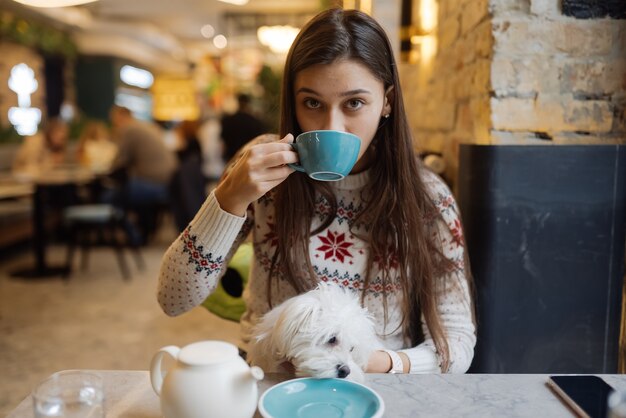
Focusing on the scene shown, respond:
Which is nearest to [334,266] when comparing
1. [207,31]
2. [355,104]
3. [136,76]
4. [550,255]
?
[355,104]

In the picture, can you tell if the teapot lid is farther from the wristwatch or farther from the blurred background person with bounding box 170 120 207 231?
the blurred background person with bounding box 170 120 207 231

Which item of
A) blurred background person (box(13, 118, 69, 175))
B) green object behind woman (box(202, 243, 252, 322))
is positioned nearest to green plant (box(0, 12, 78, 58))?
blurred background person (box(13, 118, 69, 175))

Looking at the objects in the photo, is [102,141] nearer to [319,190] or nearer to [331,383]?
[319,190]

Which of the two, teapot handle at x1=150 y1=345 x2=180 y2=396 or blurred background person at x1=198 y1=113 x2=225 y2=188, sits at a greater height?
blurred background person at x1=198 y1=113 x2=225 y2=188

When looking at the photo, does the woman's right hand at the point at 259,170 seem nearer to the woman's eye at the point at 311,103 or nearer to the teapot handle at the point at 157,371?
the woman's eye at the point at 311,103

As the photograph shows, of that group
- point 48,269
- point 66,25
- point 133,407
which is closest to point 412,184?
point 133,407

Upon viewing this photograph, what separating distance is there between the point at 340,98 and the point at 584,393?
744 millimetres

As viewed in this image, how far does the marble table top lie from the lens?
2.75 feet

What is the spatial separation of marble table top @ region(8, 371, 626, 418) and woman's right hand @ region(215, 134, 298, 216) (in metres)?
0.36

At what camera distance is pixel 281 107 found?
1.32 meters

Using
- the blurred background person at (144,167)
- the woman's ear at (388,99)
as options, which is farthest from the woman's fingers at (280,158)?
the blurred background person at (144,167)

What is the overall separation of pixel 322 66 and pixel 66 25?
10.1m

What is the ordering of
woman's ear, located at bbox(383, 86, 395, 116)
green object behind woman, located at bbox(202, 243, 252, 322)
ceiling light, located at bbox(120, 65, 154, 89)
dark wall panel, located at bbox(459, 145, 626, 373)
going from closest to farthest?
1. woman's ear, located at bbox(383, 86, 395, 116)
2. dark wall panel, located at bbox(459, 145, 626, 373)
3. green object behind woman, located at bbox(202, 243, 252, 322)
4. ceiling light, located at bbox(120, 65, 154, 89)

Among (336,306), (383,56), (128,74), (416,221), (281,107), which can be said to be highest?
(128,74)
